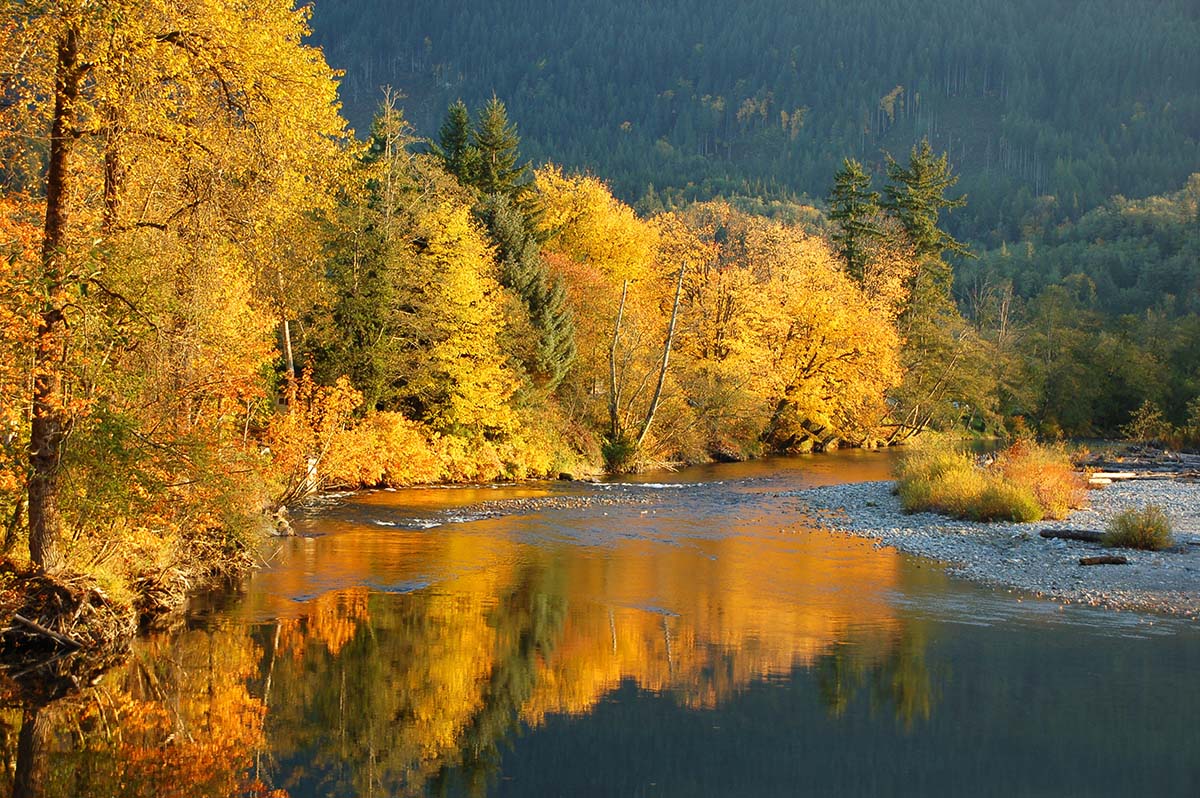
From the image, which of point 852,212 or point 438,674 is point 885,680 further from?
point 852,212

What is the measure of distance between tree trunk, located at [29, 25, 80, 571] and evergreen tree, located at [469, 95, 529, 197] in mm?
42868

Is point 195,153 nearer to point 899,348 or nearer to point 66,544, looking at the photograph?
point 66,544

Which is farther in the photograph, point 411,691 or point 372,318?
point 372,318

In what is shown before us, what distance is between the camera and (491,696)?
1373 cm

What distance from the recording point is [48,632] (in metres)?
13.8

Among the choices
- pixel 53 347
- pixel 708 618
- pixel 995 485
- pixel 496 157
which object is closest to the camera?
pixel 53 347

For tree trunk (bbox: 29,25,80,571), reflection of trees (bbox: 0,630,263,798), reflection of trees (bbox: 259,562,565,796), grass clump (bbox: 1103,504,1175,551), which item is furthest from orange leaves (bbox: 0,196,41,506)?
grass clump (bbox: 1103,504,1175,551)

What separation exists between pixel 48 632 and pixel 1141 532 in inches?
780

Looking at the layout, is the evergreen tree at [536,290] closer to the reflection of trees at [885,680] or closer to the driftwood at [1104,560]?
the driftwood at [1104,560]

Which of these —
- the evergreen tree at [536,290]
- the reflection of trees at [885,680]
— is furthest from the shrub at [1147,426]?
the reflection of trees at [885,680]

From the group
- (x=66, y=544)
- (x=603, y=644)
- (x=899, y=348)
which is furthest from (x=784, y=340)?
(x=66, y=544)

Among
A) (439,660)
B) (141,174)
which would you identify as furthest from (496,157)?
(439,660)

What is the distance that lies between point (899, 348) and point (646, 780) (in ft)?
171

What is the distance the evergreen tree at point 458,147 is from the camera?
185ft
